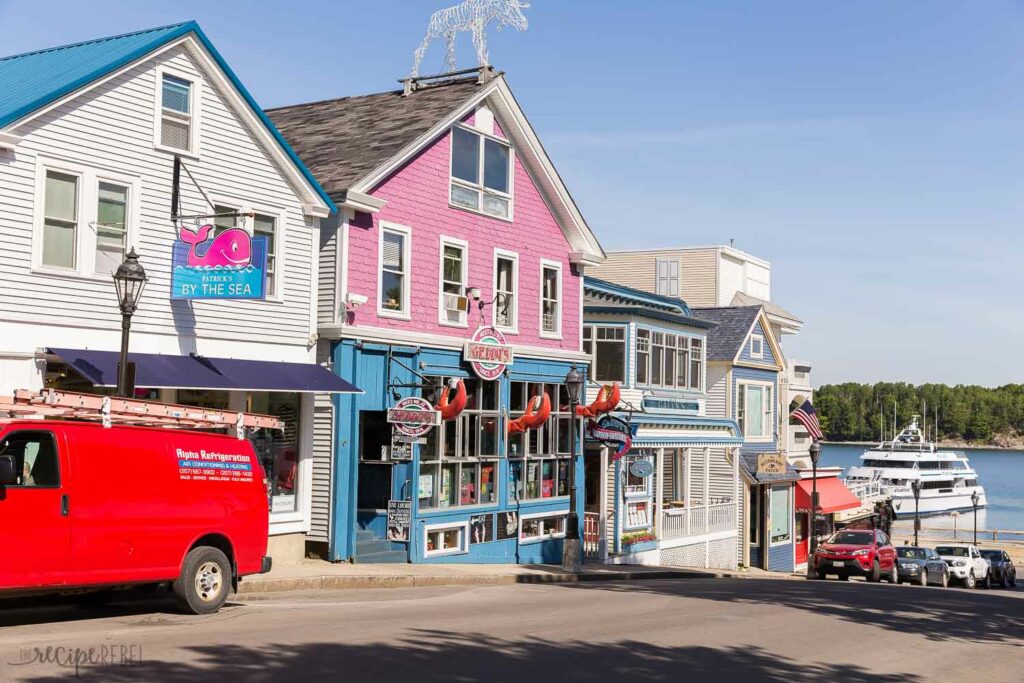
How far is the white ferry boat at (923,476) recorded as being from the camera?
9281cm

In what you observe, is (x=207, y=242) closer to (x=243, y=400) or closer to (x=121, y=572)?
(x=243, y=400)

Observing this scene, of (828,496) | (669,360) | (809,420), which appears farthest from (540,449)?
(828,496)

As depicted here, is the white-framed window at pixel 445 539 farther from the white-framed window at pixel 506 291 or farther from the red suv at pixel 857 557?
the red suv at pixel 857 557

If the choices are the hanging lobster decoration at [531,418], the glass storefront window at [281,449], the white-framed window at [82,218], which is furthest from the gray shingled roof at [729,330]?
the white-framed window at [82,218]

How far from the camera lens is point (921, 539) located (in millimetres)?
71625

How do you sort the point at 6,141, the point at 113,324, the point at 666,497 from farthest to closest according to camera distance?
1. the point at 666,497
2. the point at 113,324
3. the point at 6,141

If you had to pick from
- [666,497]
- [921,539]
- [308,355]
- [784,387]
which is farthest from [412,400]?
[921,539]

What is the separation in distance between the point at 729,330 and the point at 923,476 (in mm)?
55659

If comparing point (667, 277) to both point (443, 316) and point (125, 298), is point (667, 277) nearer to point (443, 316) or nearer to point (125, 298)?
point (443, 316)

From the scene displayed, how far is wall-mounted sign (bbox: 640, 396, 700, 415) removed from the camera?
35688 millimetres

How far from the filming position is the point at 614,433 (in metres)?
31.7

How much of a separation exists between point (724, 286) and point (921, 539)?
84.2ft

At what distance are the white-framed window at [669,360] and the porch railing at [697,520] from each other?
4.00 metres

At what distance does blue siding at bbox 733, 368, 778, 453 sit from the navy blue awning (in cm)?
2331
